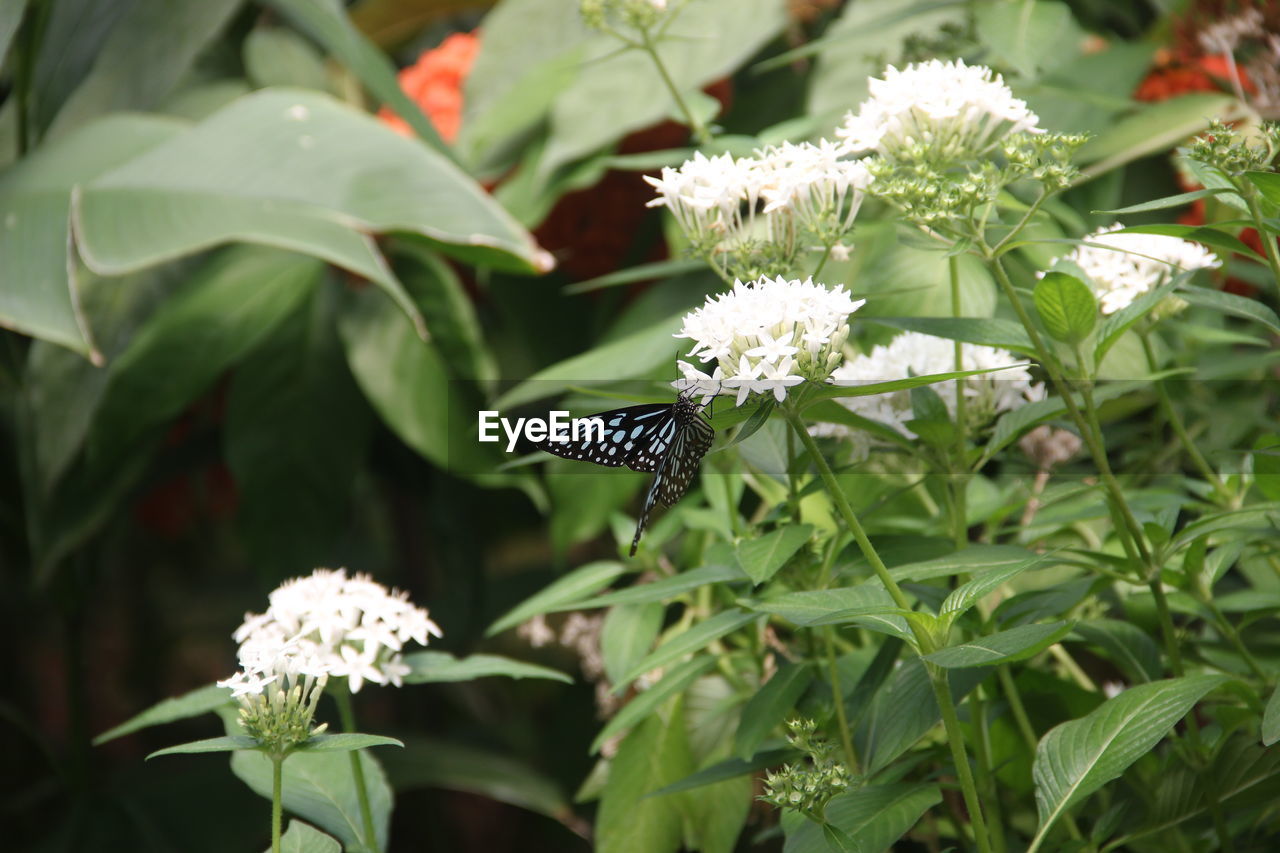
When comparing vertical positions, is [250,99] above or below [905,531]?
above

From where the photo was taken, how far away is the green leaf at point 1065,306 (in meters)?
0.39

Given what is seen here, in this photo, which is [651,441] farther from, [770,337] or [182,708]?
[182,708]

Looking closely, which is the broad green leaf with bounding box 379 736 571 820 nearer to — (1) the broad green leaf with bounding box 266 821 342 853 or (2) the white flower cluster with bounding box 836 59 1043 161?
(1) the broad green leaf with bounding box 266 821 342 853

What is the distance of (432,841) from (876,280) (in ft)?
2.48

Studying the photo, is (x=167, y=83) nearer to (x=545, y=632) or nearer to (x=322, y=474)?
(x=322, y=474)

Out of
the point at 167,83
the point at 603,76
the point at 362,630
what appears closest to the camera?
the point at 362,630

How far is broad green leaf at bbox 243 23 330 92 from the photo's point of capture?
3.17 ft

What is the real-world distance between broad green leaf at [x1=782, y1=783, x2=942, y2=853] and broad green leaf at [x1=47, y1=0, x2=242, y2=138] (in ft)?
2.77

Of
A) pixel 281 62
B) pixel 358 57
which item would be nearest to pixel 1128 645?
pixel 358 57

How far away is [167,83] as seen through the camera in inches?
37.7

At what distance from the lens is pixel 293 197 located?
66 centimetres

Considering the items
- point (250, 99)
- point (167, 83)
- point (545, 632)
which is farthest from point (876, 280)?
point (167, 83)

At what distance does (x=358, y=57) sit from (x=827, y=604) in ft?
2.09

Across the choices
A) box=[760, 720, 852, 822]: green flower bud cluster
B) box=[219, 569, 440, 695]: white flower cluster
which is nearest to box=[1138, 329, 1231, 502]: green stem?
box=[760, 720, 852, 822]: green flower bud cluster
